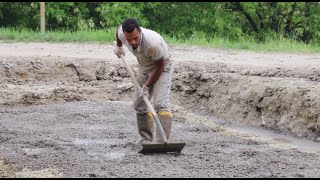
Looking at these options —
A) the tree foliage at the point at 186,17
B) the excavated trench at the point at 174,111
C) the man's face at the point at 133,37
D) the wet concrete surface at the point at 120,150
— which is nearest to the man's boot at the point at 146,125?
the wet concrete surface at the point at 120,150

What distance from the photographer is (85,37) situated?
636 inches

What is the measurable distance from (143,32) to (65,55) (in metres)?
6.50

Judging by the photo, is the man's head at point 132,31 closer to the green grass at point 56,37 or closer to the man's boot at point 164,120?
the man's boot at point 164,120

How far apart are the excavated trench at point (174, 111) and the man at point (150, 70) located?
445mm

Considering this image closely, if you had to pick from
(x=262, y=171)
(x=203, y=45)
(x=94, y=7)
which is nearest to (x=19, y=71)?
(x=203, y=45)

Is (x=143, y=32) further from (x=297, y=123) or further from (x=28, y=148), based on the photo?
(x=297, y=123)

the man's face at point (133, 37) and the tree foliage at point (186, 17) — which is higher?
the man's face at point (133, 37)

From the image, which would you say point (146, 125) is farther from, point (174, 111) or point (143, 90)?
point (174, 111)

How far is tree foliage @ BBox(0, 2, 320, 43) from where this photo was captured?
2156 centimetres

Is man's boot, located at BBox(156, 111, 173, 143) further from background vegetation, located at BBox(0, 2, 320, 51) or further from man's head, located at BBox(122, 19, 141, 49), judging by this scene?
background vegetation, located at BBox(0, 2, 320, 51)

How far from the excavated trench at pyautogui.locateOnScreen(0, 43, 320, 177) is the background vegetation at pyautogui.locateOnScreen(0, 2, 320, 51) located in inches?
250

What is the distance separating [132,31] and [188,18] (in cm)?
1649

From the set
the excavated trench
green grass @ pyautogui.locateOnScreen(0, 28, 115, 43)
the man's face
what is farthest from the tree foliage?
the man's face

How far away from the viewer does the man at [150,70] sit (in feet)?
23.4
